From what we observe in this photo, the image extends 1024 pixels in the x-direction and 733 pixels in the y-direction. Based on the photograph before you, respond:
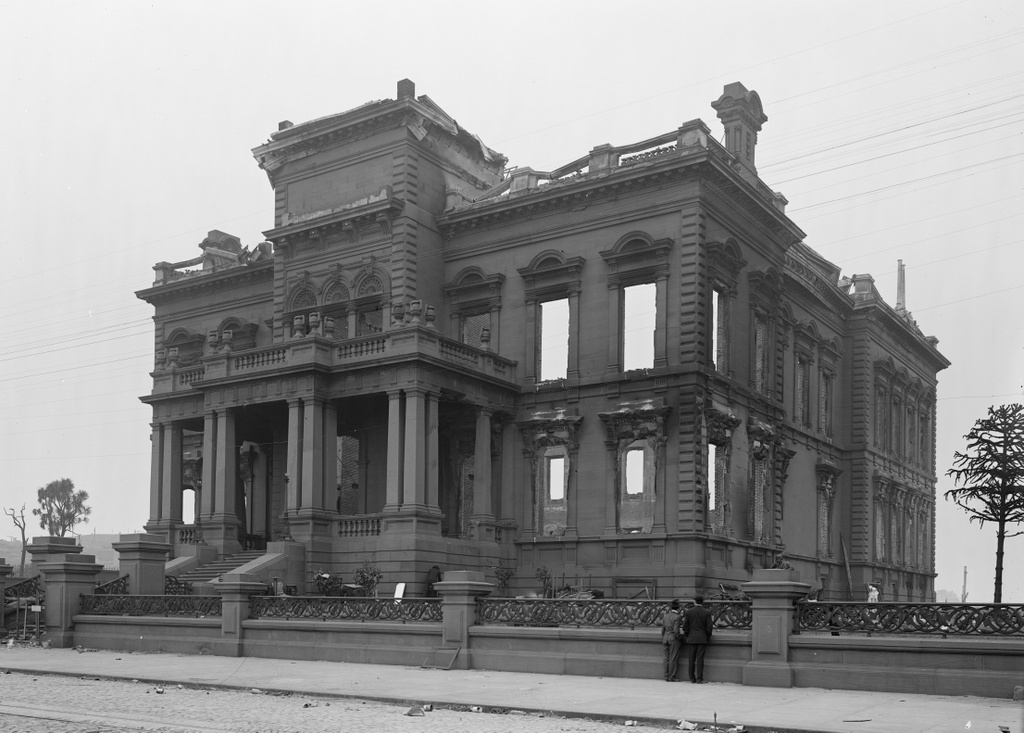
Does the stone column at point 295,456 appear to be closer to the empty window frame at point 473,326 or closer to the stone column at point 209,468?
the stone column at point 209,468

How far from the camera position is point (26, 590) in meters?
34.6

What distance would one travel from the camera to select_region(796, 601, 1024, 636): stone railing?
18.8 meters

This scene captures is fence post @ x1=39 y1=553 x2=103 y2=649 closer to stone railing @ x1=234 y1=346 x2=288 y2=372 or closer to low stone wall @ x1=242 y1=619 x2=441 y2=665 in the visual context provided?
low stone wall @ x1=242 y1=619 x2=441 y2=665

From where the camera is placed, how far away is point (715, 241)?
37.1m

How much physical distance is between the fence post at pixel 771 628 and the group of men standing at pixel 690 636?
79 centimetres

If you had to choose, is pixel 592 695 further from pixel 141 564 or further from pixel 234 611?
pixel 141 564

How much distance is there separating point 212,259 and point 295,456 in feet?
52.9

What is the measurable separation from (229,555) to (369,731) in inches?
962

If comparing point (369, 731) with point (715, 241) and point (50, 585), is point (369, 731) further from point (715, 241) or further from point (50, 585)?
point (715, 241)

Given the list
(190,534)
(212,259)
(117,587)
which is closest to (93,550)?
(212,259)

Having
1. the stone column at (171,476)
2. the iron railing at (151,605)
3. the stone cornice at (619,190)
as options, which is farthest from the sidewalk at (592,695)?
the stone cornice at (619,190)

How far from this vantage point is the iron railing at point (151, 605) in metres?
28.8

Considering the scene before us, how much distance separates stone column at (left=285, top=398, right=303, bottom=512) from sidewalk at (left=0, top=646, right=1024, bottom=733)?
10629 mm

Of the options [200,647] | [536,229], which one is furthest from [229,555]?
[536,229]
